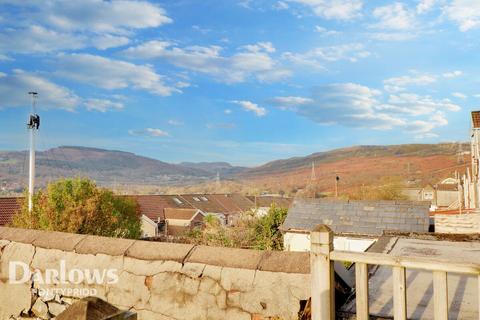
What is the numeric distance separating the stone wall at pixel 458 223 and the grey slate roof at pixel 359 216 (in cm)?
88

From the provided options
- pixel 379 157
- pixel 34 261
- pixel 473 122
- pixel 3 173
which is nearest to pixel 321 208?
pixel 473 122

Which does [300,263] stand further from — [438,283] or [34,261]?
[34,261]

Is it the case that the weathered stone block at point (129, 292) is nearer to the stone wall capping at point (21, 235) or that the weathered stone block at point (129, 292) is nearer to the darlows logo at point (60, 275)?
the darlows logo at point (60, 275)

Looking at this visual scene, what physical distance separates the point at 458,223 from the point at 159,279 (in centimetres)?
1318

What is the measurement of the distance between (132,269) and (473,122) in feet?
68.0

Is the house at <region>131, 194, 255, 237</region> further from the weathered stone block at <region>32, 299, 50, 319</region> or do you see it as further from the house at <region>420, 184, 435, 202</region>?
the weathered stone block at <region>32, 299, 50, 319</region>

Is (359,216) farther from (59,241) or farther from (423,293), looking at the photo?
(59,241)

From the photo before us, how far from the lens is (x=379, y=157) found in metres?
86.8

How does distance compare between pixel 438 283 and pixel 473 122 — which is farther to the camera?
pixel 473 122

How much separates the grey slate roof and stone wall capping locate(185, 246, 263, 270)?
1310 centimetres

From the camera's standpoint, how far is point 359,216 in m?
16.4

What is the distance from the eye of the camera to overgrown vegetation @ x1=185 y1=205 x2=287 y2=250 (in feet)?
37.2

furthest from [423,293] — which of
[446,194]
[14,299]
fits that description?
[446,194]

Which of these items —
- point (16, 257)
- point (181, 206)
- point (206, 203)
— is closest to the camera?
point (16, 257)
